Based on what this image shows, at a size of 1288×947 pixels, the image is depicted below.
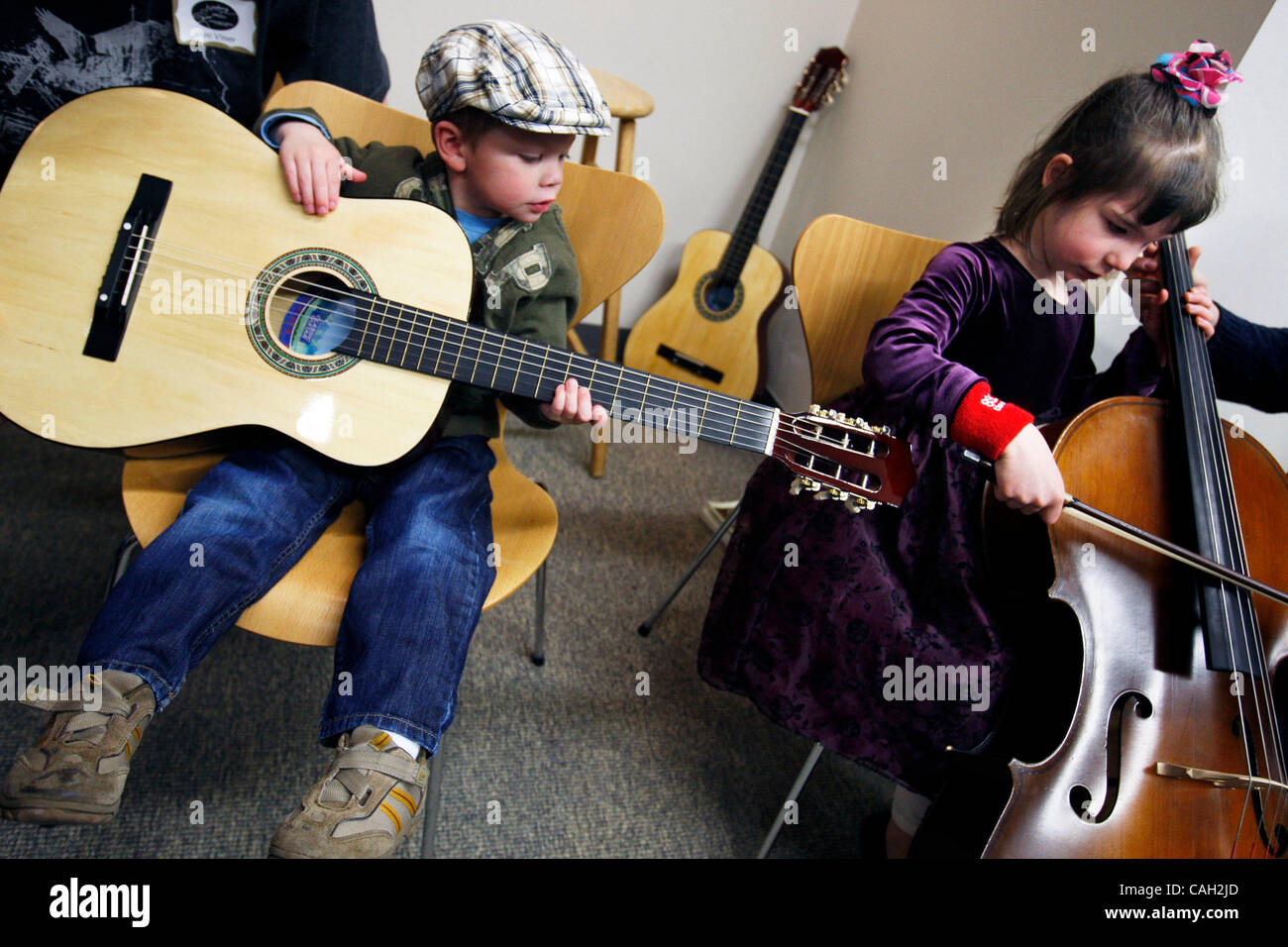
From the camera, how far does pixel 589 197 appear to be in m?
1.24

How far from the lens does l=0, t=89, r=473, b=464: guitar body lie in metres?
0.92

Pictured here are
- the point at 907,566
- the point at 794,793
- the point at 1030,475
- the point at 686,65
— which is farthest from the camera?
the point at 686,65

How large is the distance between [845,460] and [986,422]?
167 mm

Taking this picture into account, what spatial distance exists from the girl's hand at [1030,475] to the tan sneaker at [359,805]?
74cm

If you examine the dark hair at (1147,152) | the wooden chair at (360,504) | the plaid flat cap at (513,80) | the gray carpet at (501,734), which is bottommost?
the gray carpet at (501,734)

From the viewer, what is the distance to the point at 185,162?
0.98 metres

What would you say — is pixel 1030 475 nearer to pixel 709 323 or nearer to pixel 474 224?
pixel 474 224

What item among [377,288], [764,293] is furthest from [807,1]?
[377,288]

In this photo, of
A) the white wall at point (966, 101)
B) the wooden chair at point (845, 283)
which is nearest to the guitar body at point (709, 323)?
the white wall at point (966, 101)

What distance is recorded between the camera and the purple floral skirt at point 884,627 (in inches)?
40.0

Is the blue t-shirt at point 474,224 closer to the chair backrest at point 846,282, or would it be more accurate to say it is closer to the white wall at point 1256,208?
the chair backrest at point 846,282

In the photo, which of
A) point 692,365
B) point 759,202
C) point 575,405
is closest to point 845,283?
point 575,405

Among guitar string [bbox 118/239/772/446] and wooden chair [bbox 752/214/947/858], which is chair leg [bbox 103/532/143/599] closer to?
guitar string [bbox 118/239/772/446]
